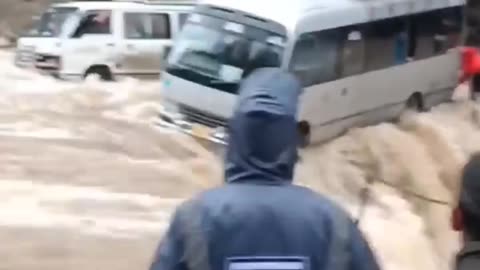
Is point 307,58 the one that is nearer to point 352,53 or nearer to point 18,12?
point 352,53

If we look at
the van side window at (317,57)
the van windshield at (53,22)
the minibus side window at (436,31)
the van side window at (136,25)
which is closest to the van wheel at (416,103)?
the minibus side window at (436,31)

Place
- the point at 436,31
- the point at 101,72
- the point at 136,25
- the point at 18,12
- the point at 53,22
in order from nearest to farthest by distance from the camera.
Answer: the point at 436,31
the point at 101,72
the point at 53,22
the point at 136,25
the point at 18,12

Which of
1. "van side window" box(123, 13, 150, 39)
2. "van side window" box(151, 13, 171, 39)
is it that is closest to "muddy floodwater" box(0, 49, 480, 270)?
"van side window" box(123, 13, 150, 39)

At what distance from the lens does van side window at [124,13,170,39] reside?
21719 millimetres

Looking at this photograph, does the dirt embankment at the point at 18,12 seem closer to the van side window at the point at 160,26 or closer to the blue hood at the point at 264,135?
the van side window at the point at 160,26

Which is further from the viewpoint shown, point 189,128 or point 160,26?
point 160,26

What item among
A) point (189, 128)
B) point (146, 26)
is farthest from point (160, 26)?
point (189, 128)

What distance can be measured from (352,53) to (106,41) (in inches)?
228

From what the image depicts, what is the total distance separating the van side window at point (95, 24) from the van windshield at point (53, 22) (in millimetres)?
318

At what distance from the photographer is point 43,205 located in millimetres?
11406

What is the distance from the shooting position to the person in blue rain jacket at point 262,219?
3.48 m

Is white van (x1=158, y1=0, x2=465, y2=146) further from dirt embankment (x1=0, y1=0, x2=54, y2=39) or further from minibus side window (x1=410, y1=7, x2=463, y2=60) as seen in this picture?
dirt embankment (x1=0, y1=0, x2=54, y2=39)

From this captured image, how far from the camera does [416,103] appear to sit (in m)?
18.9

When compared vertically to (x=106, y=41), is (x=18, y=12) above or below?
below
